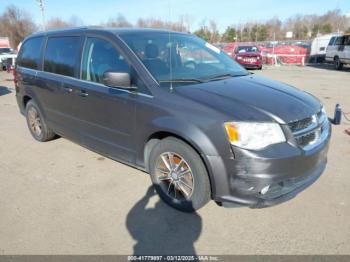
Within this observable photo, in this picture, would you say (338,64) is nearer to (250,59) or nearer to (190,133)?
(250,59)

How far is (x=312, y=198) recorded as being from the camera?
11.8ft

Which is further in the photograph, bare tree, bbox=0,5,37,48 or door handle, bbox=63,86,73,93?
bare tree, bbox=0,5,37,48

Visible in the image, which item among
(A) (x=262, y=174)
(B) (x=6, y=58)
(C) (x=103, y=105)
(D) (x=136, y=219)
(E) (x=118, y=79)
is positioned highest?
(E) (x=118, y=79)

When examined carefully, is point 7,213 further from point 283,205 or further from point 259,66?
point 259,66

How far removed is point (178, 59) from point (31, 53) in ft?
9.86

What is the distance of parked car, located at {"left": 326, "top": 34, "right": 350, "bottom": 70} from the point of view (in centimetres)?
1855

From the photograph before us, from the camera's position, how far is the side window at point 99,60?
3.76 meters

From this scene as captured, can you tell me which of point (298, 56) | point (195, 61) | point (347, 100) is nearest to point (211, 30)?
point (298, 56)

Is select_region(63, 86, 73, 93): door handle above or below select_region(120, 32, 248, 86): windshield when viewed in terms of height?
below

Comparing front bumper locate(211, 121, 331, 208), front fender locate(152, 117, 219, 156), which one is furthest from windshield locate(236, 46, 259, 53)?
front bumper locate(211, 121, 331, 208)

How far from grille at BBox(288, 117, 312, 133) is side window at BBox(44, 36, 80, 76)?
286 cm

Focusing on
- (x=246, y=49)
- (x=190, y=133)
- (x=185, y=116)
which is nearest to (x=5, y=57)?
(x=246, y=49)

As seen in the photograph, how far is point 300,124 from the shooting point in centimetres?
307

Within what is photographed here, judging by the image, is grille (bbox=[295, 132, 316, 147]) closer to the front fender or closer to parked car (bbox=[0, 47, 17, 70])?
the front fender
